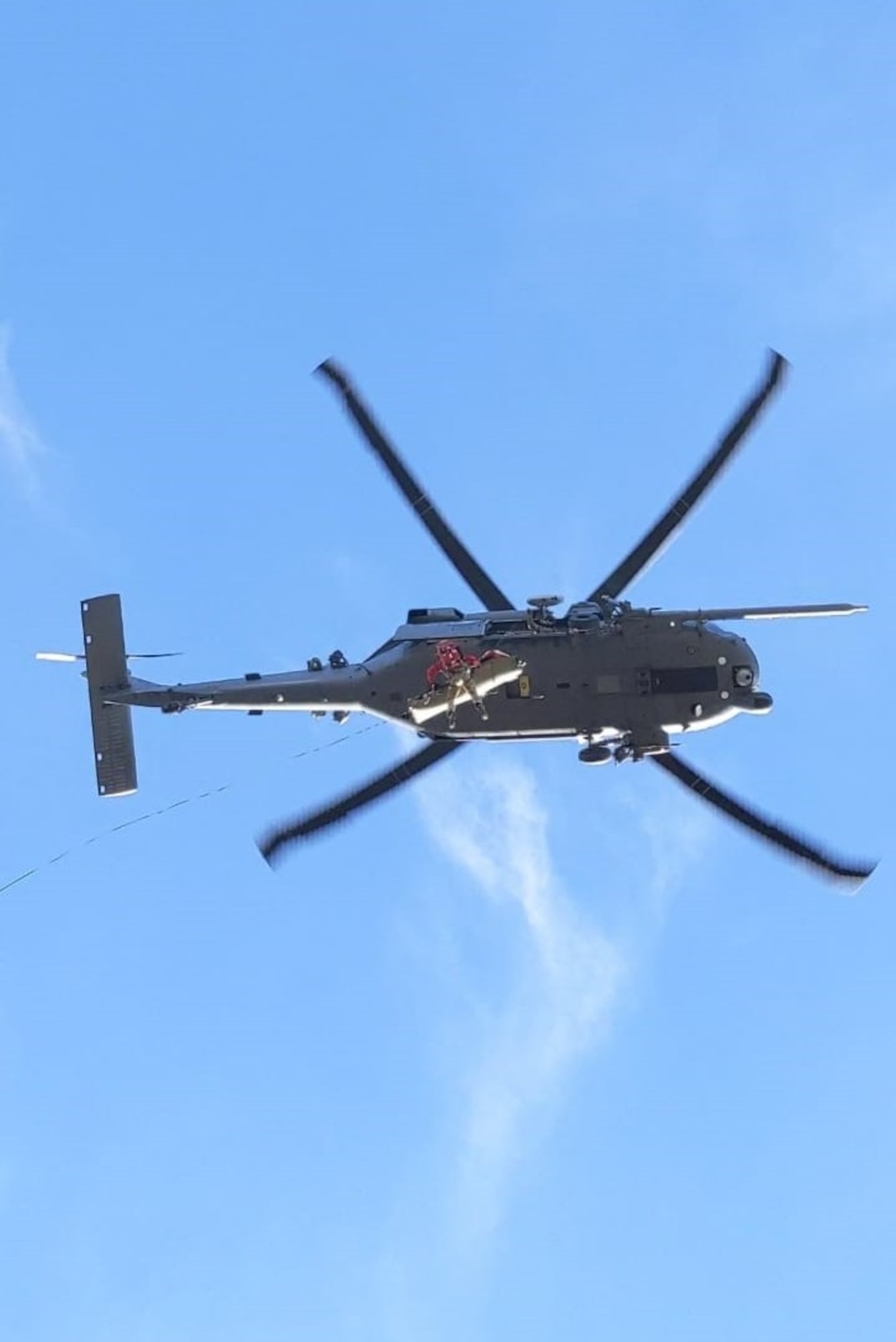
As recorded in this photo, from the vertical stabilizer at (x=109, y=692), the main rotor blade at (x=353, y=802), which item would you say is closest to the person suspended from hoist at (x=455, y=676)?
the main rotor blade at (x=353, y=802)

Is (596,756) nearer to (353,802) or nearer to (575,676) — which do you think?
(575,676)

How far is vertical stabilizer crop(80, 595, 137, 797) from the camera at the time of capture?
36.0 metres

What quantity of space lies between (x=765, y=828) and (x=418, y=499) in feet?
35.1

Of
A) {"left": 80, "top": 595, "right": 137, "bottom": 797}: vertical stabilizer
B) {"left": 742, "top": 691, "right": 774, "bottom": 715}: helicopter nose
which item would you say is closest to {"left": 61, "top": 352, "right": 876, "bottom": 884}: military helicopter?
{"left": 742, "top": 691, "right": 774, "bottom": 715}: helicopter nose

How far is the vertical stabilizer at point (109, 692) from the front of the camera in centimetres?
3603

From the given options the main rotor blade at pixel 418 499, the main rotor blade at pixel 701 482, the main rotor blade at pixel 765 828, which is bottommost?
the main rotor blade at pixel 765 828

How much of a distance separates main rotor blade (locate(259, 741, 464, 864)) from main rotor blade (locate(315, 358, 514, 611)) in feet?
11.6

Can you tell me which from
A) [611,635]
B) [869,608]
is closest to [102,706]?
[611,635]

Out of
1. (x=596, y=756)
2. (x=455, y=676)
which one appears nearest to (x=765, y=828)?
(x=596, y=756)

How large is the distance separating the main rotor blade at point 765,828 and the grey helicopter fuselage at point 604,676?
29.3 inches

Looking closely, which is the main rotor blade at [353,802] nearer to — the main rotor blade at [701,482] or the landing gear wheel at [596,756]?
the landing gear wheel at [596,756]

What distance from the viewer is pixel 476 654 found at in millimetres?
33219

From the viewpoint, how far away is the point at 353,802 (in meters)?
33.9

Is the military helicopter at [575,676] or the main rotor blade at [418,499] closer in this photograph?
the military helicopter at [575,676]
